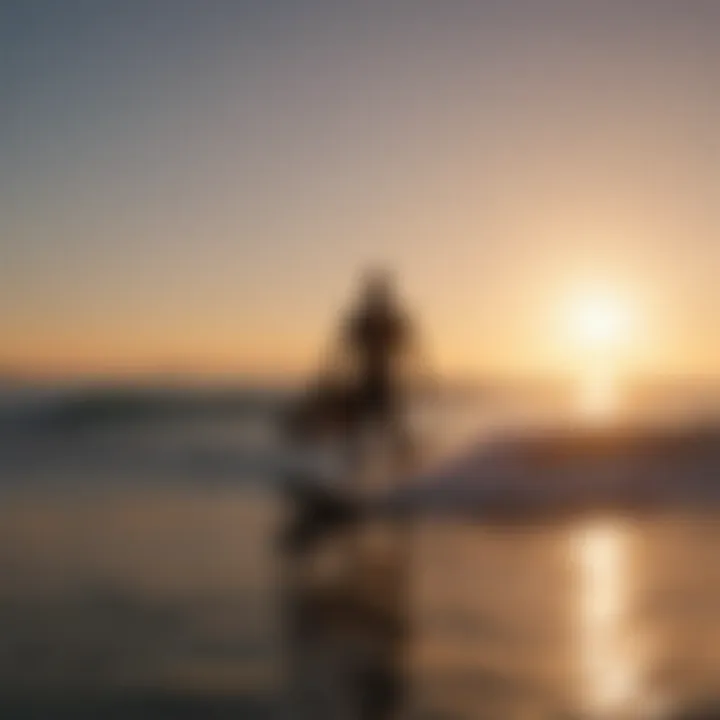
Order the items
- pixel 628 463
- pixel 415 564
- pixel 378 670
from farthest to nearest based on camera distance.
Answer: pixel 628 463
pixel 415 564
pixel 378 670

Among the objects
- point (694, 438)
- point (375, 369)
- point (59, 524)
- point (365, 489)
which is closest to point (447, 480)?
point (365, 489)

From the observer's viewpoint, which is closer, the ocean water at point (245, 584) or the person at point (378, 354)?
the ocean water at point (245, 584)

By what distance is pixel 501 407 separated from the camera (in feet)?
9.33

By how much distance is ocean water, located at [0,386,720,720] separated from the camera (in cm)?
168

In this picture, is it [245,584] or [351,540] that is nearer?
[245,584]

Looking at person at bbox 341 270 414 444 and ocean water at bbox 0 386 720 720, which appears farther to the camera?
person at bbox 341 270 414 444

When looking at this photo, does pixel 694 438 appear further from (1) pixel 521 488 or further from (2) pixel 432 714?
(2) pixel 432 714

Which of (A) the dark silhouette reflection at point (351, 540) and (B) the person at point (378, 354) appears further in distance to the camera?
(B) the person at point (378, 354)

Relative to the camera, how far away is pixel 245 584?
2.27m

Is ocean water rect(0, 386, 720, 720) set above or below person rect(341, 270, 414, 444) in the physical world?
below

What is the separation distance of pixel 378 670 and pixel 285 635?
265 mm

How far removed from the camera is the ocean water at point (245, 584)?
1.68 m

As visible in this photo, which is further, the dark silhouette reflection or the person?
the person

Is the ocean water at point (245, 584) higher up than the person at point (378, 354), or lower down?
lower down
